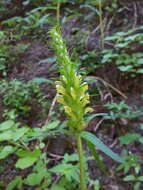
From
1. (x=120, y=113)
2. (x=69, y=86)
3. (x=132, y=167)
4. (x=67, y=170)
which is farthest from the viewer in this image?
(x=120, y=113)

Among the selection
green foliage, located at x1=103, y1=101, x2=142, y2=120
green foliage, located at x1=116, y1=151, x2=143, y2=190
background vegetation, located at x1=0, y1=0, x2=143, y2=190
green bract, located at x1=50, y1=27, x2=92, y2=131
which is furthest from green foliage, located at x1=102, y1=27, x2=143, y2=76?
green bract, located at x1=50, y1=27, x2=92, y2=131

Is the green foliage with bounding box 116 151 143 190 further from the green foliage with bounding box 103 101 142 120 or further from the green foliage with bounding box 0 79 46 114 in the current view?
the green foliage with bounding box 0 79 46 114

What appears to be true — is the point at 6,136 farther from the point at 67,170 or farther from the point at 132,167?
the point at 132,167

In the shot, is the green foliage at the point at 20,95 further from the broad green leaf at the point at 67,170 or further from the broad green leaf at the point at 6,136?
the broad green leaf at the point at 67,170

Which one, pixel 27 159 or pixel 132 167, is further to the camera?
pixel 132 167

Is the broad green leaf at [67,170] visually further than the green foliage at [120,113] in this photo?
No

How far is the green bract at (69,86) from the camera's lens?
0.84 meters

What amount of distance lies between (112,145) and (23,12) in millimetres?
2550

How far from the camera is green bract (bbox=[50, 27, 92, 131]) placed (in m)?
0.84

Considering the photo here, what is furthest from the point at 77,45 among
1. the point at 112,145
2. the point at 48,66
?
the point at 112,145

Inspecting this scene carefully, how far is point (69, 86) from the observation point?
871mm

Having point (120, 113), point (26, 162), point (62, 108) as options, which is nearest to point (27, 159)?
point (26, 162)

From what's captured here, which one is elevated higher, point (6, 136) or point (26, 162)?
point (6, 136)

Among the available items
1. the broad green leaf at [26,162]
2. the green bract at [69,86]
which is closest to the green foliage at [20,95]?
the broad green leaf at [26,162]
